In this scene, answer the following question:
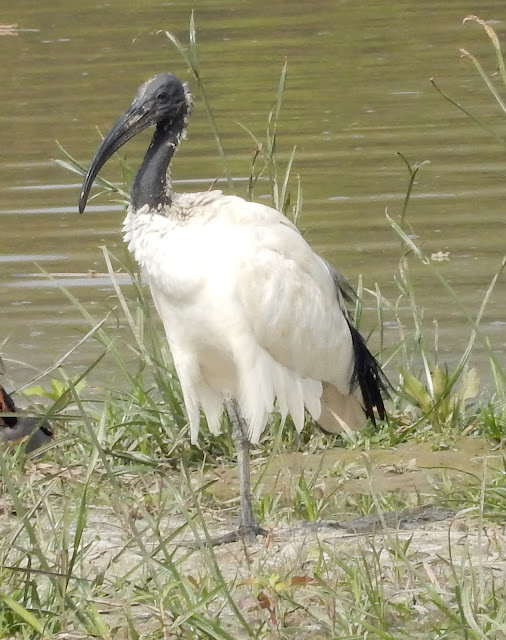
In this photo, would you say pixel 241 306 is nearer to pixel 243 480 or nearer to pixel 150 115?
pixel 243 480

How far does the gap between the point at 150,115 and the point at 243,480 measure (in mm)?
1299

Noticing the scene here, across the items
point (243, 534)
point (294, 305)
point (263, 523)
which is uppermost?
point (294, 305)

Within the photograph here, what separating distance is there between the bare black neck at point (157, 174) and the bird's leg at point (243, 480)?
810mm

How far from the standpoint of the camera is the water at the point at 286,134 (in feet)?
27.4

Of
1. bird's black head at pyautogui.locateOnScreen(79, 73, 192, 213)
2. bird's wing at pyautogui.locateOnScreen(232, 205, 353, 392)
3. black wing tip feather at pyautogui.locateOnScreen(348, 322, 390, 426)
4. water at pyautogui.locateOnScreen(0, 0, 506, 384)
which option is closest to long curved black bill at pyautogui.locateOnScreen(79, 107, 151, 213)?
bird's black head at pyautogui.locateOnScreen(79, 73, 192, 213)

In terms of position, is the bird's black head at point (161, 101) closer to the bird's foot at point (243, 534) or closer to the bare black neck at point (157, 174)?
the bare black neck at point (157, 174)

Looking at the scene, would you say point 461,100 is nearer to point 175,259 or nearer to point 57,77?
point 57,77

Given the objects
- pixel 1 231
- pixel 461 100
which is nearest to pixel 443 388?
pixel 1 231

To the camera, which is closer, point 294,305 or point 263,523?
point 263,523

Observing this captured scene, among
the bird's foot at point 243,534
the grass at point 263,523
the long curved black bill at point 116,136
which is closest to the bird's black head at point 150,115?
the long curved black bill at point 116,136

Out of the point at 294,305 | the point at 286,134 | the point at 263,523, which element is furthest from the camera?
the point at 286,134

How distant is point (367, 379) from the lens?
214 inches

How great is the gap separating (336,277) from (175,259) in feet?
2.87

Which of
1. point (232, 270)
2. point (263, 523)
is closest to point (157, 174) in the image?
point (232, 270)
